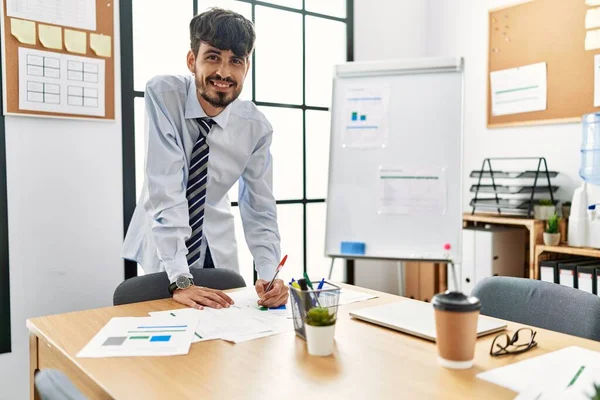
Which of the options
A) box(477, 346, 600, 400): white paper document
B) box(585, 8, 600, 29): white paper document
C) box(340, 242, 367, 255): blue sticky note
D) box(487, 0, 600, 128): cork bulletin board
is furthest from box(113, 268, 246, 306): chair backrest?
box(585, 8, 600, 29): white paper document

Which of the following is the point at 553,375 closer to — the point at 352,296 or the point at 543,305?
the point at 543,305

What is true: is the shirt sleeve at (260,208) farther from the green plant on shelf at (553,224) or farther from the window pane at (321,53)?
the green plant on shelf at (553,224)

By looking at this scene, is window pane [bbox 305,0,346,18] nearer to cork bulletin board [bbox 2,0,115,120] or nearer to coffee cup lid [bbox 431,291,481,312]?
cork bulletin board [bbox 2,0,115,120]

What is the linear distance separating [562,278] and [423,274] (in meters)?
0.98

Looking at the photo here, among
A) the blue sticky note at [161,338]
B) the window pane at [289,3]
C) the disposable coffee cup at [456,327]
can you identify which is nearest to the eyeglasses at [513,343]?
the disposable coffee cup at [456,327]

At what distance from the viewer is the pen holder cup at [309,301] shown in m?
1.24

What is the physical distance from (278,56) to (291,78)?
154 millimetres

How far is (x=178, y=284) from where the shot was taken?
1.67 meters

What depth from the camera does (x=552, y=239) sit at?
2863mm

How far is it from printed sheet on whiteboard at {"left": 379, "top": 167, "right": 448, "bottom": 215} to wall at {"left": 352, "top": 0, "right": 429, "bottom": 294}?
1431 millimetres

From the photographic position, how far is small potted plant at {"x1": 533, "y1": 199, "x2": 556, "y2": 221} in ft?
9.81

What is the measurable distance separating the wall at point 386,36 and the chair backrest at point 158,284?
6.21ft

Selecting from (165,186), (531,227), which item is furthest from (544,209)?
(165,186)

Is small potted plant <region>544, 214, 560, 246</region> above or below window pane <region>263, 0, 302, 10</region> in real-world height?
below
